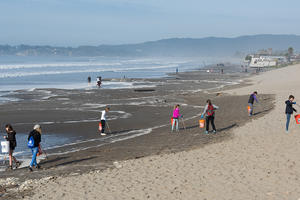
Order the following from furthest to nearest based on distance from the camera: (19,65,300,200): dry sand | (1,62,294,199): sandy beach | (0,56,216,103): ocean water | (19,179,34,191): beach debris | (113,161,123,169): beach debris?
1. (0,56,216,103): ocean water
2. (113,161,123,169): beach debris
3. (19,179,34,191): beach debris
4. (1,62,294,199): sandy beach
5. (19,65,300,200): dry sand

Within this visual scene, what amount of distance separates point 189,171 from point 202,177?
0.74 m

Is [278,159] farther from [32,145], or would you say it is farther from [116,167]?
→ [32,145]

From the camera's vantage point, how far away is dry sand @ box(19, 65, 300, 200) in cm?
988

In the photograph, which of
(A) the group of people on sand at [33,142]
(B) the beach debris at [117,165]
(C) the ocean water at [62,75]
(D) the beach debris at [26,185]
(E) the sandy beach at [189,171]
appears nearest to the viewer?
(E) the sandy beach at [189,171]

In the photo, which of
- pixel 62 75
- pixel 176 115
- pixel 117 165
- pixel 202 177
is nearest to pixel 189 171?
pixel 202 177

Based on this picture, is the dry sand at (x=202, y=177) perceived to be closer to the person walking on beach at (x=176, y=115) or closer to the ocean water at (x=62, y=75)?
the person walking on beach at (x=176, y=115)

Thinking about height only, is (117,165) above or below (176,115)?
below

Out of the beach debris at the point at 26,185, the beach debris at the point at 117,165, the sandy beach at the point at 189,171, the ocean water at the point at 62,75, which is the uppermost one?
the ocean water at the point at 62,75

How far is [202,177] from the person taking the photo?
1112cm

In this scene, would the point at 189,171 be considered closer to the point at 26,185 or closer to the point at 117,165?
the point at 117,165

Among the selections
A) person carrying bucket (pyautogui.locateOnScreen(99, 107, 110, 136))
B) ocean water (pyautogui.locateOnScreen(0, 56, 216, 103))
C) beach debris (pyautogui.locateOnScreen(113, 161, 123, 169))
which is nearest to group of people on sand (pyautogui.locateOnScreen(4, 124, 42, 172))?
beach debris (pyautogui.locateOnScreen(113, 161, 123, 169))

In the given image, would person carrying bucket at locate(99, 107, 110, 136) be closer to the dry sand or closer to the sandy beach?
the sandy beach

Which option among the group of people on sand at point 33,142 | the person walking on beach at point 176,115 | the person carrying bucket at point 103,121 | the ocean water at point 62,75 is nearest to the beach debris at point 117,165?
the group of people on sand at point 33,142

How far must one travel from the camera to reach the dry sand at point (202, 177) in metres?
9.88
